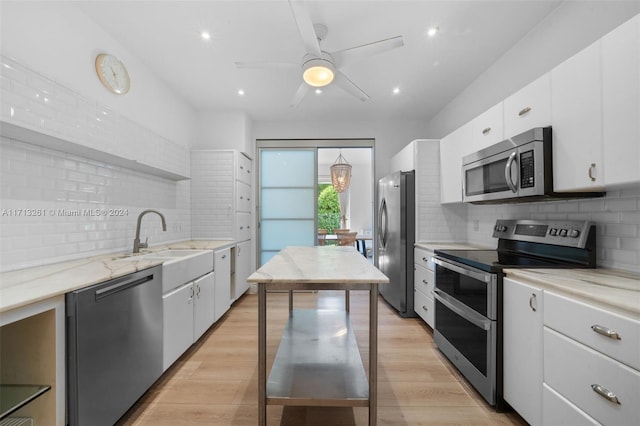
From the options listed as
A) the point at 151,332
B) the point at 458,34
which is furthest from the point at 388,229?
the point at 151,332

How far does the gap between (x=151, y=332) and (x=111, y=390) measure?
0.38 meters

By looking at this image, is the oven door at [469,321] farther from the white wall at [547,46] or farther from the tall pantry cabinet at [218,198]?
the tall pantry cabinet at [218,198]

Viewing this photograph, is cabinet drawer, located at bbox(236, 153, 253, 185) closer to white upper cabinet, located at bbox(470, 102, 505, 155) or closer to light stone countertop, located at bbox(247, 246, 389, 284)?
light stone countertop, located at bbox(247, 246, 389, 284)

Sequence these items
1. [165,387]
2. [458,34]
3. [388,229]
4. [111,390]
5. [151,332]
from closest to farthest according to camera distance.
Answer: [111,390] → [151,332] → [165,387] → [458,34] → [388,229]

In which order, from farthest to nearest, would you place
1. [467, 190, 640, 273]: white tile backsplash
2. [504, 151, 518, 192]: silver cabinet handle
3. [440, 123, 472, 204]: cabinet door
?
[440, 123, 472, 204]: cabinet door → [504, 151, 518, 192]: silver cabinet handle → [467, 190, 640, 273]: white tile backsplash

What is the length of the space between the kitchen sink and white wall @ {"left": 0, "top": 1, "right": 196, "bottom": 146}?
4.18 ft

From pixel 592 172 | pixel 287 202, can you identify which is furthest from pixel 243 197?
pixel 592 172

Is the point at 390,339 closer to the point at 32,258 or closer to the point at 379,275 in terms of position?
the point at 379,275

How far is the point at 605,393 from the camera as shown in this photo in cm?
101

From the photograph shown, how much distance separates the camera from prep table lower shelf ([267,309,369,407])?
1316 mm

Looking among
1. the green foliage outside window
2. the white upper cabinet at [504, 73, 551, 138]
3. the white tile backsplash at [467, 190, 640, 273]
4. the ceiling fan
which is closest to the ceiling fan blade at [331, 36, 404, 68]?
the ceiling fan

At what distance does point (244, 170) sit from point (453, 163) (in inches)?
109

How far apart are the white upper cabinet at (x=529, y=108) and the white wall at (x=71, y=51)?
290 centimetres

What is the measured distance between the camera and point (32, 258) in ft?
5.26
